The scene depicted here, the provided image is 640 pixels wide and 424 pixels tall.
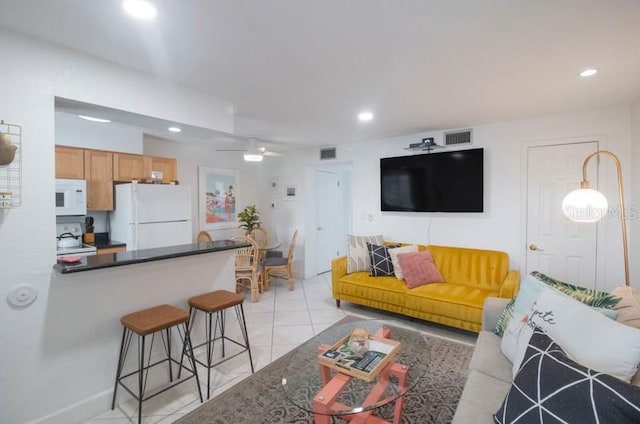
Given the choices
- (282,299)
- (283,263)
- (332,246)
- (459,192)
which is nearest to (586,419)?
(459,192)

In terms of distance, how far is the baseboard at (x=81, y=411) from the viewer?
6.05ft

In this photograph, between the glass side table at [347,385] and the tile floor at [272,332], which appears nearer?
the glass side table at [347,385]

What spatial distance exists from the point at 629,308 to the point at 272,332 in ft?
9.25

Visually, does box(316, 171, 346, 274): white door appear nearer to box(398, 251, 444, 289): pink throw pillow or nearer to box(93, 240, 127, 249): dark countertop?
box(398, 251, 444, 289): pink throw pillow

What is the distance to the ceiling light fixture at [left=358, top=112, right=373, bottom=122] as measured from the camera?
3.20 meters

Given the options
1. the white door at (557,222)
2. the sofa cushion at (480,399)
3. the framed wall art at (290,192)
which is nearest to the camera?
the sofa cushion at (480,399)

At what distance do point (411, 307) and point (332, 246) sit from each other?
Answer: 292 centimetres

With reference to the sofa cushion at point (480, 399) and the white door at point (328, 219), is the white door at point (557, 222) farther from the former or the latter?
the white door at point (328, 219)

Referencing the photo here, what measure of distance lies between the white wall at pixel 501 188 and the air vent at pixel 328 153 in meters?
0.12

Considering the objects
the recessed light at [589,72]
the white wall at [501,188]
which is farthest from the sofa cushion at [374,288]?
the recessed light at [589,72]

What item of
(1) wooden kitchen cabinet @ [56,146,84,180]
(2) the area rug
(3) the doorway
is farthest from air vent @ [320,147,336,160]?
(2) the area rug

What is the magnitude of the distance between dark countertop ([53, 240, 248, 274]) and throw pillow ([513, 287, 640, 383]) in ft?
7.23

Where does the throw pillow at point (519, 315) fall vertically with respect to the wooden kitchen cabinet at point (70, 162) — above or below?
below

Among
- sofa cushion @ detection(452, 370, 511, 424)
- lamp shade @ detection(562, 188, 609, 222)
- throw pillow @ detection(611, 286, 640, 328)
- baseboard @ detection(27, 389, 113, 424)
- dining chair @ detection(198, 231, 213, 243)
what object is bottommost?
baseboard @ detection(27, 389, 113, 424)
